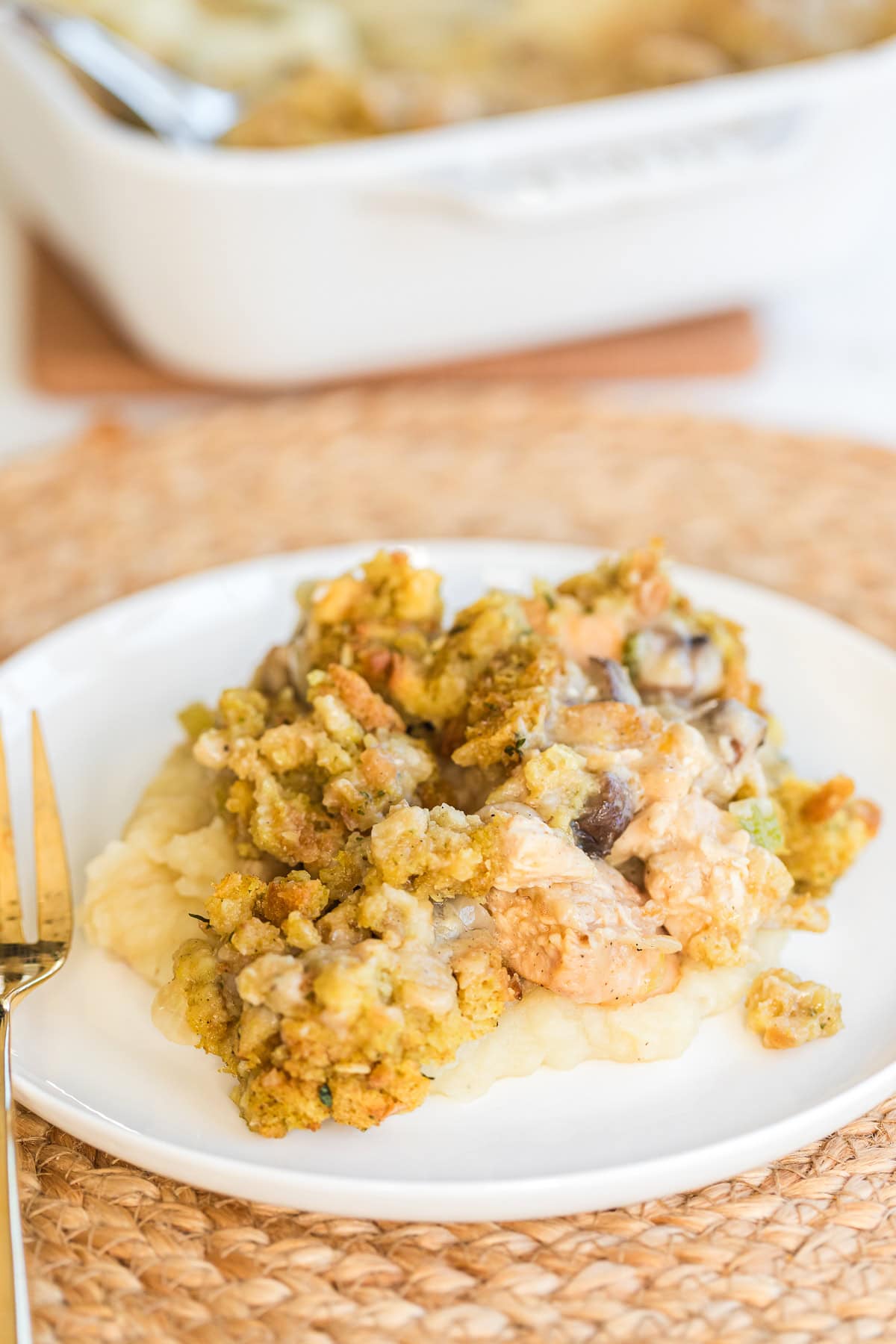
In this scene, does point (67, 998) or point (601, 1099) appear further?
point (67, 998)

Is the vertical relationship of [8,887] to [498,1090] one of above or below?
above

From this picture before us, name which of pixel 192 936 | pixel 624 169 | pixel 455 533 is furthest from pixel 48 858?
pixel 624 169

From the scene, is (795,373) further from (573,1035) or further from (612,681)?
(573,1035)

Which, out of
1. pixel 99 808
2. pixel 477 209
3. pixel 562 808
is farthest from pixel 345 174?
pixel 562 808

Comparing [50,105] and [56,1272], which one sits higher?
[50,105]

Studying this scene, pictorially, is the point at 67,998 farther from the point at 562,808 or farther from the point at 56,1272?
the point at 562,808

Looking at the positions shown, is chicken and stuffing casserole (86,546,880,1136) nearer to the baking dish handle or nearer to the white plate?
the white plate
